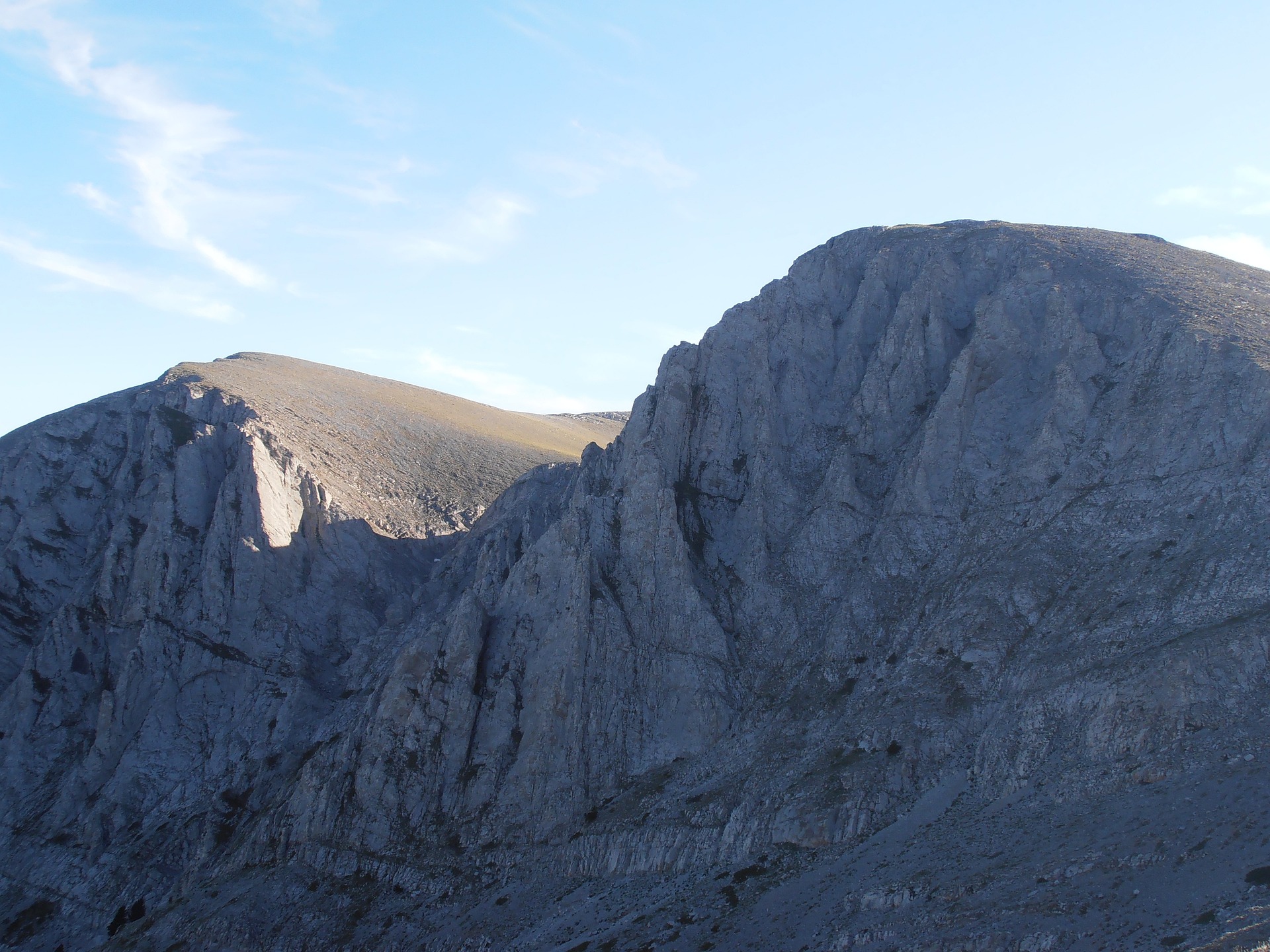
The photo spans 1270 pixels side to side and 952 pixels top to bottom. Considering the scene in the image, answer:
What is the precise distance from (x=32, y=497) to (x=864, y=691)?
7711 cm

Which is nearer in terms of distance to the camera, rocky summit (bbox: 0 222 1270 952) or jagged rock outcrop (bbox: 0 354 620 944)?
rocky summit (bbox: 0 222 1270 952)

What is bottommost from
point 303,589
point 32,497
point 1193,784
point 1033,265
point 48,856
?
point 48,856

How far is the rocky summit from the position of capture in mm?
49594

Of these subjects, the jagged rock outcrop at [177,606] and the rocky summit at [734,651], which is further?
the jagged rock outcrop at [177,606]

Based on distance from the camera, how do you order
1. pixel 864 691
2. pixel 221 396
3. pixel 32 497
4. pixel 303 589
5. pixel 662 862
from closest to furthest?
pixel 662 862 → pixel 864 691 → pixel 303 589 → pixel 32 497 → pixel 221 396

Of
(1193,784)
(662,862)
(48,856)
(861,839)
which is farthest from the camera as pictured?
(48,856)

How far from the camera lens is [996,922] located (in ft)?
136

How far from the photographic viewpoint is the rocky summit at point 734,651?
49.6 meters

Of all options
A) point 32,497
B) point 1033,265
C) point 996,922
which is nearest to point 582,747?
point 996,922

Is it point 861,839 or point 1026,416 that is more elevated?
point 1026,416

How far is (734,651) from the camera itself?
7131cm

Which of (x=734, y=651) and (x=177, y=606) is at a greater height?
(x=177, y=606)

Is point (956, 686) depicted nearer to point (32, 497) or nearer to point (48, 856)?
point (48, 856)

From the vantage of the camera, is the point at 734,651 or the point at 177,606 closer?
the point at 734,651
